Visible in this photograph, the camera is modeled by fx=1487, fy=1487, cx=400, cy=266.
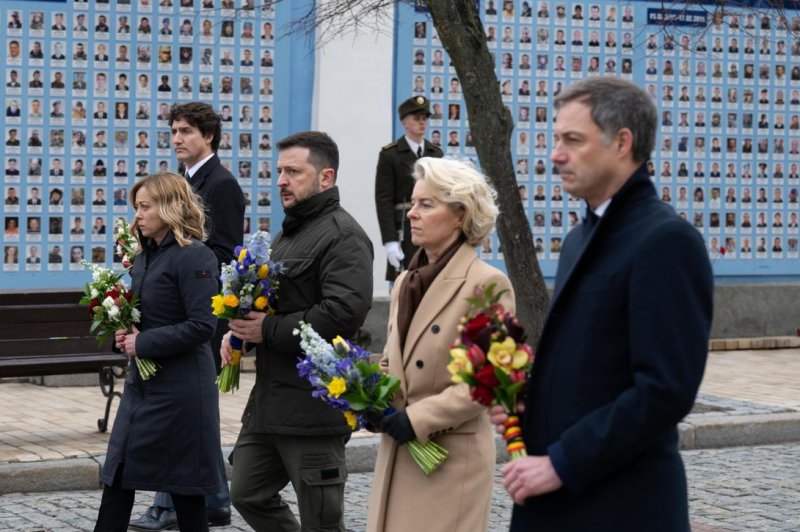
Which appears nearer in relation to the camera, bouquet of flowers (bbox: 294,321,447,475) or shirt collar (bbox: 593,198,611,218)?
shirt collar (bbox: 593,198,611,218)

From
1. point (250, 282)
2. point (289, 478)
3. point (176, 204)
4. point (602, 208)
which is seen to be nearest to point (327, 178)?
point (250, 282)

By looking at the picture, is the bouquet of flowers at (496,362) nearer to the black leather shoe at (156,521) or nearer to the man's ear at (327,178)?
the man's ear at (327,178)

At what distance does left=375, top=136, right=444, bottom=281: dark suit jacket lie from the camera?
11.7 metres

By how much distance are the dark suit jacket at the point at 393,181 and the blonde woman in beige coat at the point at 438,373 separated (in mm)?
6633

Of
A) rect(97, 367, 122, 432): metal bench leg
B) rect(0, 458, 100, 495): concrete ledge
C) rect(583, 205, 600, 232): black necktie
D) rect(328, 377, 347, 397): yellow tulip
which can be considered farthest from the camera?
rect(97, 367, 122, 432): metal bench leg

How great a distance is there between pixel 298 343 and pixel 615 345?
2.42 metres

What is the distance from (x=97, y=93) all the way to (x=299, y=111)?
5.75 ft

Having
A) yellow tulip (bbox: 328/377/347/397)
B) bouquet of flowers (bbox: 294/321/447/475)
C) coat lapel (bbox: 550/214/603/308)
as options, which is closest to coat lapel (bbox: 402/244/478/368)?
bouquet of flowers (bbox: 294/321/447/475)

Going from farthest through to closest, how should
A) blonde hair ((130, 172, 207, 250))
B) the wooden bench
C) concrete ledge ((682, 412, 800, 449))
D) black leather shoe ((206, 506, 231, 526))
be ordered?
concrete ledge ((682, 412, 800, 449))
the wooden bench
black leather shoe ((206, 506, 231, 526))
blonde hair ((130, 172, 207, 250))

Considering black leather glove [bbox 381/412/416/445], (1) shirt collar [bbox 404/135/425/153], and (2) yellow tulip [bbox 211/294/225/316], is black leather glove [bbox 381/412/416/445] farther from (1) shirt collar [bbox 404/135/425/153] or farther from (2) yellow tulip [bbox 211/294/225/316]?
(1) shirt collar [bbox 404/135/425/153]

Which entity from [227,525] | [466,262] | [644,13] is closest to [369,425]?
[466,262]

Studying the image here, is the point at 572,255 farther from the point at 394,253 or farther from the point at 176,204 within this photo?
the point at 394,253

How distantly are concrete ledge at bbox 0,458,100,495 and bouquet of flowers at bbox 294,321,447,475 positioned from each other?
152 inches

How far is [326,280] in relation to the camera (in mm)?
5746
